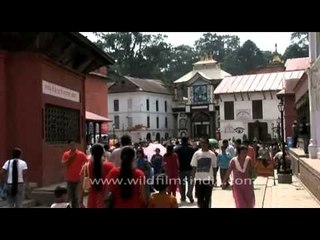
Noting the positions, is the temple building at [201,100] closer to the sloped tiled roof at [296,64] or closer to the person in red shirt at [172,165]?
the sloped tiled roof at [296,64]

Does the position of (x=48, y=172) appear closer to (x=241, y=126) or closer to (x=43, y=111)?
(x=43, y=111)

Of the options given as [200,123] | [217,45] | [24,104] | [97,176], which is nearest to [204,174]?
[97,176]

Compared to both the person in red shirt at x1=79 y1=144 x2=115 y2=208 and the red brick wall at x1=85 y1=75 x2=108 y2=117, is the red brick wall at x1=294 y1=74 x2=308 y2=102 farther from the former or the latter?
the red brick wall at x1=85 y1=75 x2=108 y2=117

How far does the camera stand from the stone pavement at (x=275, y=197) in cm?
1155

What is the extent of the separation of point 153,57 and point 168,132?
1328 cm

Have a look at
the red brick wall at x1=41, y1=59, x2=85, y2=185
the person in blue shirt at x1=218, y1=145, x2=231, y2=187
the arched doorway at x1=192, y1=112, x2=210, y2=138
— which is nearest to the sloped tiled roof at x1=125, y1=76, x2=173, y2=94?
the arched doorway at x1=192, y1=112, x2=210, y2=138

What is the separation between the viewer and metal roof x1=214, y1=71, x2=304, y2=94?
47531 mm

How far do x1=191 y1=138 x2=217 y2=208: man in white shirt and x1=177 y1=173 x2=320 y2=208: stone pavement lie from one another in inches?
64.1

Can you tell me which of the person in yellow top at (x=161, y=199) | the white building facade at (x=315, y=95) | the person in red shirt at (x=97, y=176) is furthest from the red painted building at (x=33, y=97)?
the person in yellow top at (x=161, y=199)

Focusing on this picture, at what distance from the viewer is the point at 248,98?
4919 cm

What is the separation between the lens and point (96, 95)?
31.1 m

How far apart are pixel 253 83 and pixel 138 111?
15019 mm

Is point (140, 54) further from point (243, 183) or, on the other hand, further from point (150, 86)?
point (243, 183)
